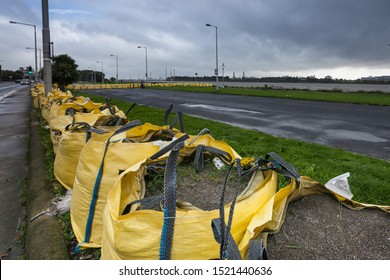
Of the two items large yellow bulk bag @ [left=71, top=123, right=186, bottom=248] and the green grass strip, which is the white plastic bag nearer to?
the green grass strip

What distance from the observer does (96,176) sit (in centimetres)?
278

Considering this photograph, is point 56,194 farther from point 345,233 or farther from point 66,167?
point 345,233

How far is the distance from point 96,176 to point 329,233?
1.78 metres

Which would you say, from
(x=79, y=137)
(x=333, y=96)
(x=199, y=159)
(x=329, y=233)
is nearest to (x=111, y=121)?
(x=79, y=137)

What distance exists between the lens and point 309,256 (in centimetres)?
162

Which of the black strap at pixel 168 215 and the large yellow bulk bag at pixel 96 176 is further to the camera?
the large yellow bulk bag at pixel 96 176

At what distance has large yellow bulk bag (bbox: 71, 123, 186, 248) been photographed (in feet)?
8.81

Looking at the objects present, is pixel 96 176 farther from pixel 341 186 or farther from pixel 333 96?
pixel 333 96

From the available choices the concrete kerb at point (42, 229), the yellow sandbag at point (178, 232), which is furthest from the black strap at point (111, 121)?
the yellow sandbag at point (178, 232)

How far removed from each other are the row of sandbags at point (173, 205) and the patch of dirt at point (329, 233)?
77 millimetres

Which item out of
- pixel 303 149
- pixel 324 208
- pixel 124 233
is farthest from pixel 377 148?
pixel 124 233

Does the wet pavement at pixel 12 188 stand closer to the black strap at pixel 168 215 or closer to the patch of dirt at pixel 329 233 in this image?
the black strap at pixel 168 215

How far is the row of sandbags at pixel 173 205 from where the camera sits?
5.20ft

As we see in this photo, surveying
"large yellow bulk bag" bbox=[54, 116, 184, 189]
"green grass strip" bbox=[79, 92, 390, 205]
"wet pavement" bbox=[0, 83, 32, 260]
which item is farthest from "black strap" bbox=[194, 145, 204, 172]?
"wet pavement" bbox=[0, 83, 32, 260]
